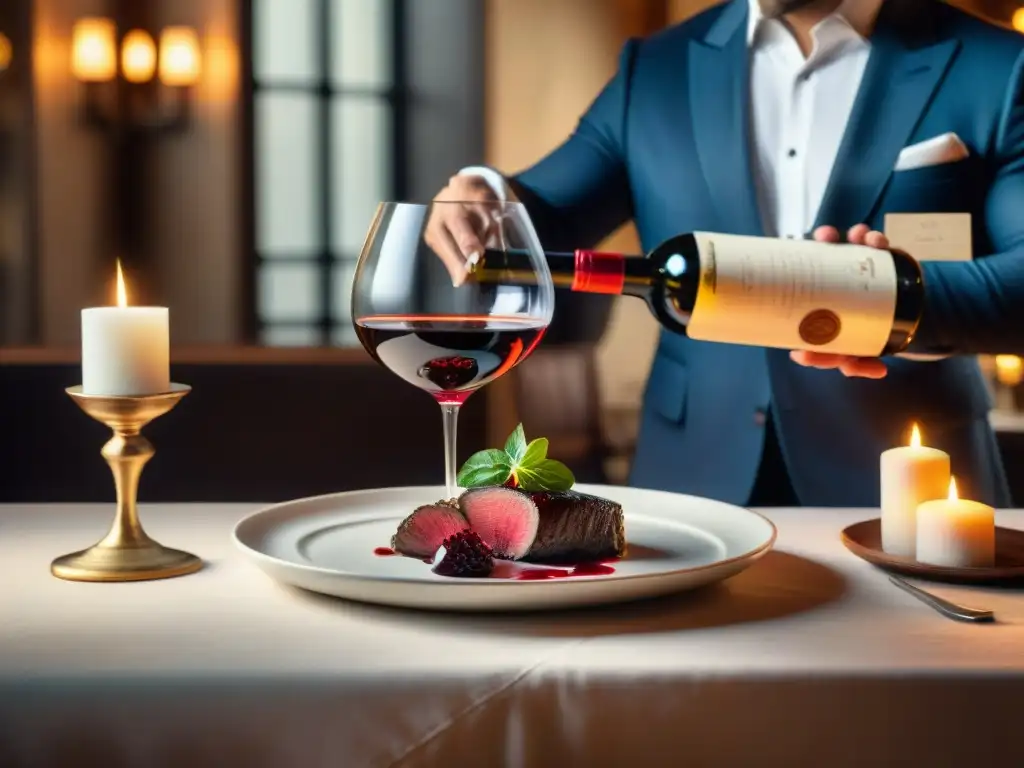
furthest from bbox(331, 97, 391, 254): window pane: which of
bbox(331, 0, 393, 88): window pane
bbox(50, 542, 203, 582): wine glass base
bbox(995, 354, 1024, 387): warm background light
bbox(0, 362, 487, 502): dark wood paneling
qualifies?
bbox(50, 542, 203, 582): wine glass base

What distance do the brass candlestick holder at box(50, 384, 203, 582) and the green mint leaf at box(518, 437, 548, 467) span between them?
0.82 ft

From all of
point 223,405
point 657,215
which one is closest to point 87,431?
point 223,405

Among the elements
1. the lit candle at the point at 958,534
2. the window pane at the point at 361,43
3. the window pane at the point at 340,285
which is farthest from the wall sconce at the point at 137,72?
the lit candle at the point at 958,534

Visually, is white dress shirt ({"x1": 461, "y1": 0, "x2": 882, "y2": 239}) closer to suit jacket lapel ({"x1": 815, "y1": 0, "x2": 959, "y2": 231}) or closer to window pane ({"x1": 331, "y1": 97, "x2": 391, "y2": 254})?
suit jacket lapel ({"x1": 815, "y1": 0, "x2": 959, "y2": 231})

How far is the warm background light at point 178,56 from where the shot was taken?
547 centimetres

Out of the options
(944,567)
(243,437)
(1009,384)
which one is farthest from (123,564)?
(1009,384)

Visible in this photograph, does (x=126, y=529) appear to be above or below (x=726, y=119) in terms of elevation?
below

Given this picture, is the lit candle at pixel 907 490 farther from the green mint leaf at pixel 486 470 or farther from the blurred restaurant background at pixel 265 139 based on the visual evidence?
the blurred restaurant background at pixel 265 139

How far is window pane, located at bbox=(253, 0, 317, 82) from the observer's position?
19.4 feet

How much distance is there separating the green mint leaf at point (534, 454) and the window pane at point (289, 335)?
537 cm

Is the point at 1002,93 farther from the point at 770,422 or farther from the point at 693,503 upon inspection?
the point at 693,503

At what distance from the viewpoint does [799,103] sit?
5.71 feet

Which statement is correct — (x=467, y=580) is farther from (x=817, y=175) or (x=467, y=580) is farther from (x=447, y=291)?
(x=817, y=175)

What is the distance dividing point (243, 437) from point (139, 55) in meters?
2.92
